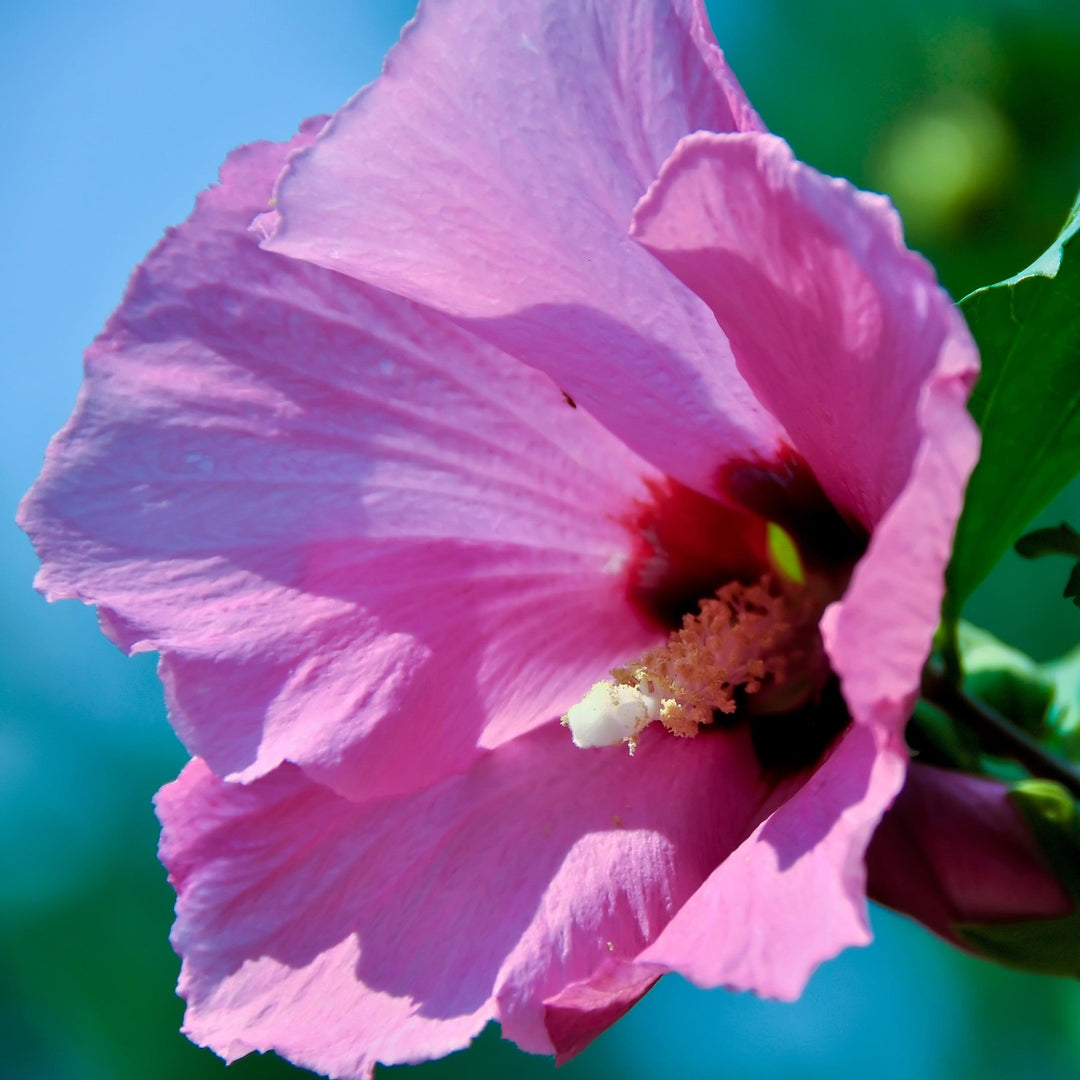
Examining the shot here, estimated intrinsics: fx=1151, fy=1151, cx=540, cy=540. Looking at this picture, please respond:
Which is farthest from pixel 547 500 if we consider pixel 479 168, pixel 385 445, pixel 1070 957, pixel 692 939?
pixel 1070 957

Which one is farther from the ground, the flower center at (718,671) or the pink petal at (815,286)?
the pink petal at (815,286)

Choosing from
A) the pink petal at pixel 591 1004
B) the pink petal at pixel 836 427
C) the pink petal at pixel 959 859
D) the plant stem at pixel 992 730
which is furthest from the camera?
the plant stem at pixel 992 730

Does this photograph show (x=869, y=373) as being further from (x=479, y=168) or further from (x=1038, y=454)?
(x=1038, y=454)

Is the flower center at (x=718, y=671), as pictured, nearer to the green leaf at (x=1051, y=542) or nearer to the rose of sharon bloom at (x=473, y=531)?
the rose of sharon bloom at (x=473, y=531)

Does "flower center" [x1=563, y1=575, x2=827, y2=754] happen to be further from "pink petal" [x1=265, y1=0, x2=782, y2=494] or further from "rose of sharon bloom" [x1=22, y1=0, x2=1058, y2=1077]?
"pink petal" [x1=265, y1=0, x2=782, y2=494]

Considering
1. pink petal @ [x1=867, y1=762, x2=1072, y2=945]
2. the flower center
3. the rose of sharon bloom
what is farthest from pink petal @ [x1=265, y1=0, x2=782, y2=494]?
pink petal @ [x1=867, y1=762, x2=1072, y2=945]

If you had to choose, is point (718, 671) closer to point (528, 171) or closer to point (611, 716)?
point (611, 716)

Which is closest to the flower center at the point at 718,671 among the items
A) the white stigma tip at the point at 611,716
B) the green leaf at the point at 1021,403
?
the white stigma tip at the point at 611,716
